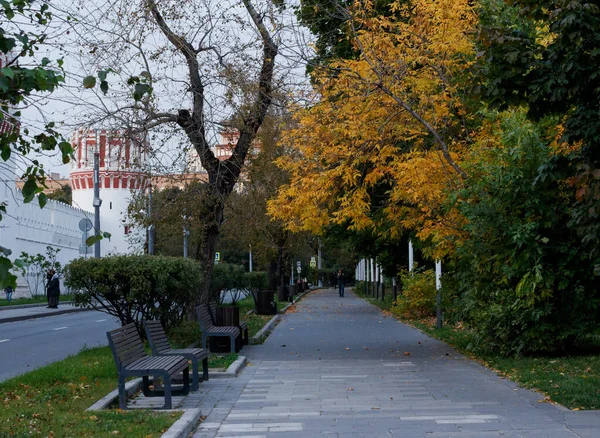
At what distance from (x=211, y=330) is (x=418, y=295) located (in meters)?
13.6

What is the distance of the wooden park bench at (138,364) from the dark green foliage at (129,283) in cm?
507

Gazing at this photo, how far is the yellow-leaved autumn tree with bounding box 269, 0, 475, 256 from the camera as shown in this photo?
650 inches

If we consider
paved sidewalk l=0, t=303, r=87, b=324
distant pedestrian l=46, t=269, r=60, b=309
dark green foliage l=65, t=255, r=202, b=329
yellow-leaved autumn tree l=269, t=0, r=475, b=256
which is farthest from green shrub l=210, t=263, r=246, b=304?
dark green foliage l=65, t=255, r=202, b=329

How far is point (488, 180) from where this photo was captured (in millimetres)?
14375

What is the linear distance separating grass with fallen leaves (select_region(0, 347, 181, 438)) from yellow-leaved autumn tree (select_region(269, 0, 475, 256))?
641 centimetres

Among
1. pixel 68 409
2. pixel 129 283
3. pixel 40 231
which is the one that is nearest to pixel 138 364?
pixel 68 409

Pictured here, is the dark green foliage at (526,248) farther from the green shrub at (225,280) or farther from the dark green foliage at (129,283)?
the green shrub at (225,280)

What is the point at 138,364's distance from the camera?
10250 millimetres

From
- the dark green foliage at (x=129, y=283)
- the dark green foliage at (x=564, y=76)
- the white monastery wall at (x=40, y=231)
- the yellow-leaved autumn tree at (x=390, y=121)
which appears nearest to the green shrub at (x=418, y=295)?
the yellow-leaved autumn tree at (x=390, y=121)

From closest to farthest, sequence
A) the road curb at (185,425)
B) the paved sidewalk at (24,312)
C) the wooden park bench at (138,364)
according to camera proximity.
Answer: the road curb at (185,425) → the wooden park bench at (138,364) → the paved sidewalk at (24,312)

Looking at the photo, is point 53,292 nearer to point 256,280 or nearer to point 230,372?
point 256,280

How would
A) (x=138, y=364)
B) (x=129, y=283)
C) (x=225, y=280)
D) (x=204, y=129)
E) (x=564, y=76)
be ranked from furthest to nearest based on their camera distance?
(x=225, y=280) → (x=204, y=129) → (x=129, y=283) → (x=138, y=364) → (x=564, y=76)

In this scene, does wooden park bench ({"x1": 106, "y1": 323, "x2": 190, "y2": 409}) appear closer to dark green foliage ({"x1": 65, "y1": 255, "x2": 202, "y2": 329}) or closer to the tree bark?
dark green foliage ({"x1": 65, "y1": 255, "x2": 202, "y2": 329})

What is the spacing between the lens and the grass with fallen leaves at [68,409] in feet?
27.5
